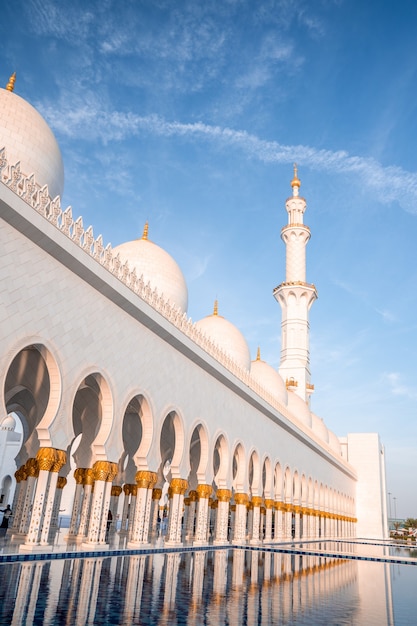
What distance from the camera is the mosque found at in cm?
771

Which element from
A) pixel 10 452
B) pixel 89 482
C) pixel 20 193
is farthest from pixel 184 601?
pixel 10 452

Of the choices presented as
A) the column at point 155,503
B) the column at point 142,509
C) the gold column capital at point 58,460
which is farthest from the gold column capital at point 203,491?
the gold column capital at point 58,460

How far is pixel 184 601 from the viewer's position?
4773 millimetres

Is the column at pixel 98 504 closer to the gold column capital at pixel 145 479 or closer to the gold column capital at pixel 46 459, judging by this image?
the gold column capital at pixel 145 479

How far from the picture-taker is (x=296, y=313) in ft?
92.9

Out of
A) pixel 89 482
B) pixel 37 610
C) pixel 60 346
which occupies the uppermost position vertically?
pixel 60 346

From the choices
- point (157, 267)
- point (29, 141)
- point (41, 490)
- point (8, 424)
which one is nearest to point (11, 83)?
point (29, 141)

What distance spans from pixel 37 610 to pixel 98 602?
0.64 metres

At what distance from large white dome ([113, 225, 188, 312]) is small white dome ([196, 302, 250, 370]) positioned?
2.92 metres

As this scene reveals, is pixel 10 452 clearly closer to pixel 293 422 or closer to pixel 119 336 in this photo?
pixel 293 422

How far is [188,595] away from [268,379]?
623 inches

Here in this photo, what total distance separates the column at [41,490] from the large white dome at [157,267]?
236 inches

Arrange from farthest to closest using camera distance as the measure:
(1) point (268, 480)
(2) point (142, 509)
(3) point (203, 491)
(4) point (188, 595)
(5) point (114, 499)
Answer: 1. (1) point (268, 480)
2. (5) point (114, 499)
3. (3) point (203, 491)
4. (2) point (142, 509)
5. (4) point (188, 595)

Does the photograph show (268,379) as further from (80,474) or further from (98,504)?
(98,504)
